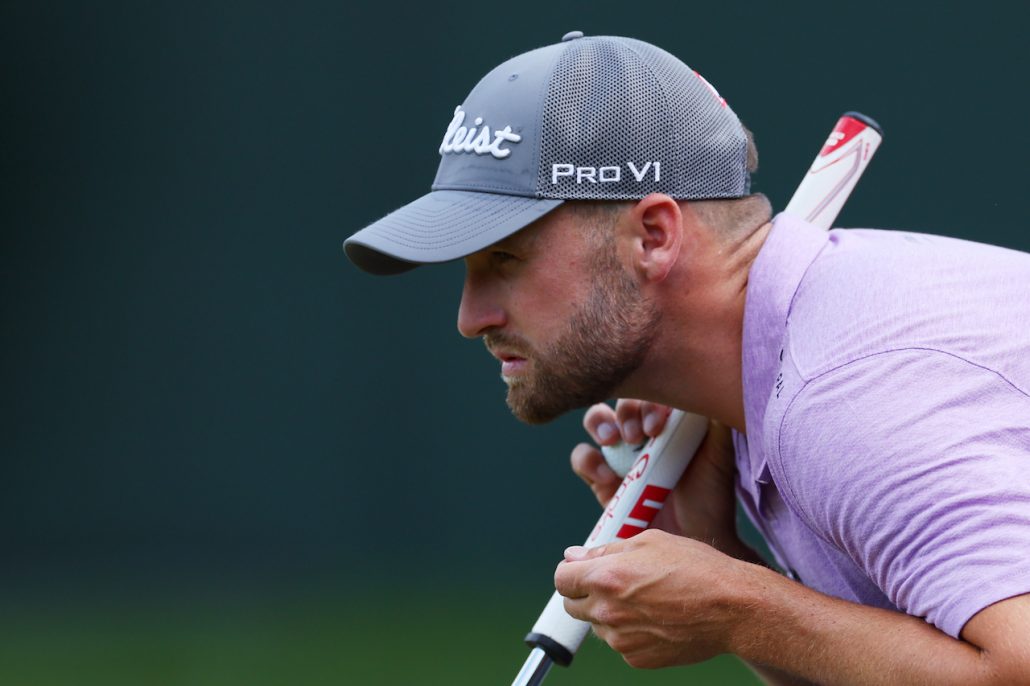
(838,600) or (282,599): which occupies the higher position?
(838,600)

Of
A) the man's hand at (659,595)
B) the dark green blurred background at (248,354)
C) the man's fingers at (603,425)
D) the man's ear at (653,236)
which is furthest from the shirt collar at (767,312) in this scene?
the dark green blurred background at (248,354)

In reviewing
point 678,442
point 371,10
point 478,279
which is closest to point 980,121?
point 371,10

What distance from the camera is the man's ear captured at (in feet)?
6.81

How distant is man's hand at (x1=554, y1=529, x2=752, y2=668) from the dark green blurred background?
2.82 meters

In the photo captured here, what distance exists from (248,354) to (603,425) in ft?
8.48

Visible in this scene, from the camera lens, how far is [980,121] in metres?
4.50

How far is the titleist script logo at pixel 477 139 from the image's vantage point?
2078 millimetres

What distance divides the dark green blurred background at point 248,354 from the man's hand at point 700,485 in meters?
2.22

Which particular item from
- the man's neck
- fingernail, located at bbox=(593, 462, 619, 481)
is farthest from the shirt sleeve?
fingernail, located at bbox=(593, 462, 619, 481)

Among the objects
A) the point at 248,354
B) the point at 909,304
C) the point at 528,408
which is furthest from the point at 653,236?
the point at 248,354

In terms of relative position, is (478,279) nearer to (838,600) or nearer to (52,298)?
(838,600)

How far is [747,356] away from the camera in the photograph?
200 cm

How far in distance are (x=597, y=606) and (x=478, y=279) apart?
0.56 metres

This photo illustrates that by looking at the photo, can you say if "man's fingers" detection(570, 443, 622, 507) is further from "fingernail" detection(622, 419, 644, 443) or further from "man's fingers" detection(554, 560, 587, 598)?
"man's fingers" detection(554, 560, 587, 598)
